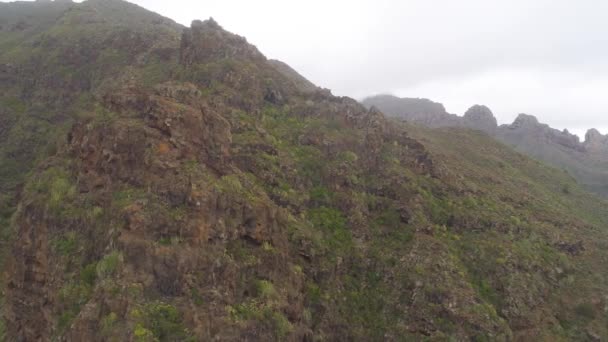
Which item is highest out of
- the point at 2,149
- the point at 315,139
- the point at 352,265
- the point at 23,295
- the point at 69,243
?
the point at 315,139

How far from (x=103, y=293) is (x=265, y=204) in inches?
314

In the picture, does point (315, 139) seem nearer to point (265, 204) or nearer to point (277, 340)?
point (265, 204)

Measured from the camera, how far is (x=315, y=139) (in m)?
29.5

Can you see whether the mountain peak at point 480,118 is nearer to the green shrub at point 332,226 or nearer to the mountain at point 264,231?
the mountain at point 264,231

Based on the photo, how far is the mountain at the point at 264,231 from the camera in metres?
16.2

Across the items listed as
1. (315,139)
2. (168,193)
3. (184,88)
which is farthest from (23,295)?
(315,139)

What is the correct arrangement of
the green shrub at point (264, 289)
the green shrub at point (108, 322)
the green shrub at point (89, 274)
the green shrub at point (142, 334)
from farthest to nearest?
the green shrub at point (264, 289) < the green shrub at point (89, 274) < the green shrub at point (108, 322) < the green shrub at point (142, 334)

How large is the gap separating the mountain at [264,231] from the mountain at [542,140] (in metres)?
43.7

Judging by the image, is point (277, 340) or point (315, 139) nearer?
point (277, 340)

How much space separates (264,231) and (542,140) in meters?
81.1

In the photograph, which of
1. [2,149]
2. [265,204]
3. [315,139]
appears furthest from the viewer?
[2,149]

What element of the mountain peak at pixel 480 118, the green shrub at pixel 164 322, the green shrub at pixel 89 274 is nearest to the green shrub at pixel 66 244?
the green shrub at pixel 89 274

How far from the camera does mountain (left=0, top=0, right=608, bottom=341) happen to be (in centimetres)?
1625

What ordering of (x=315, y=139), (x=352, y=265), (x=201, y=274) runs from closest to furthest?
(x=201, y=274)
(x=352, y=265)
(x=315, y=139)
